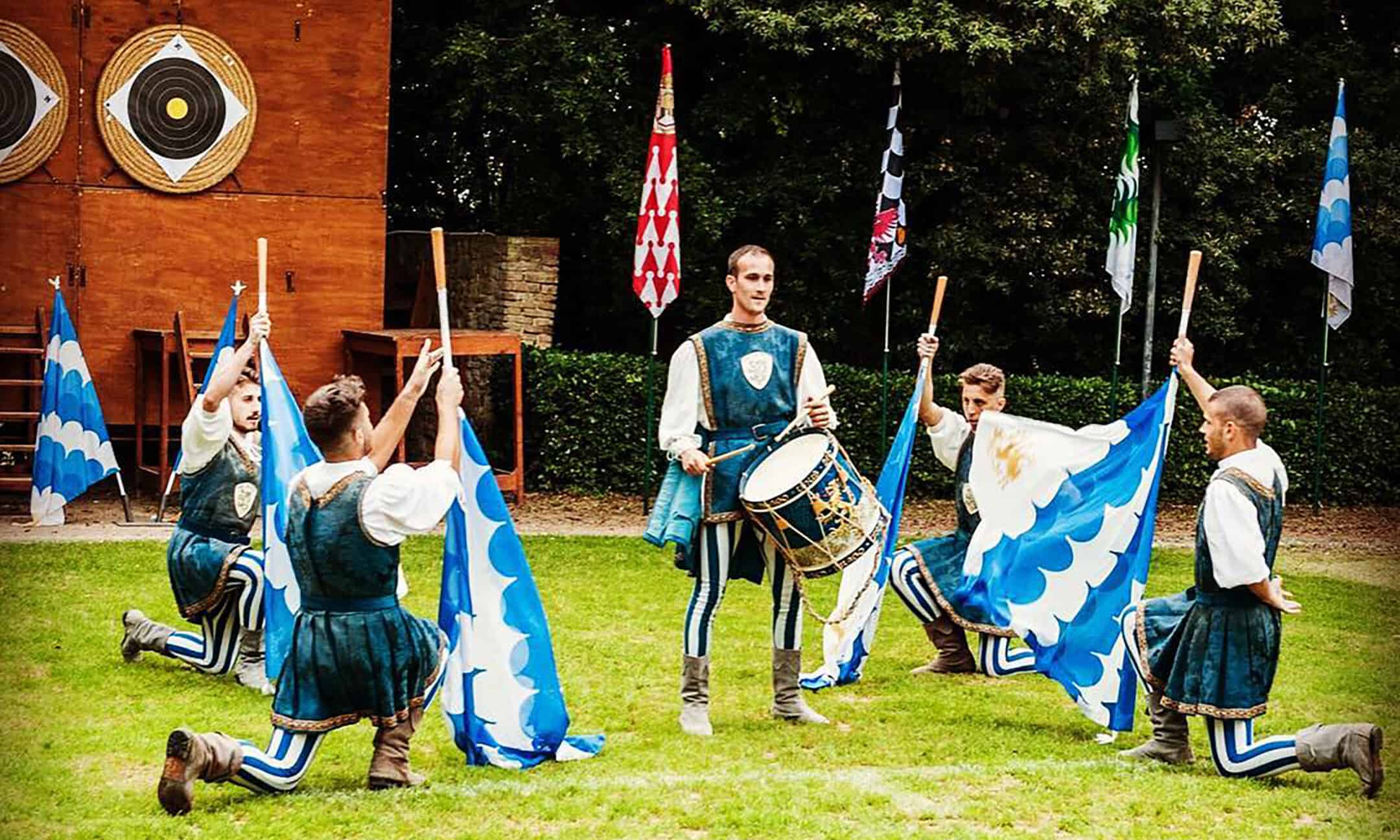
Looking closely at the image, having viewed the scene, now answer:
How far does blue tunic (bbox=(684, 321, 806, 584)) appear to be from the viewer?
625cm

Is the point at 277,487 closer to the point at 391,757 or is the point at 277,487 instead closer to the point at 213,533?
the point at 213,533

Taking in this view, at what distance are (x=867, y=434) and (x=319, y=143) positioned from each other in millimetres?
5791

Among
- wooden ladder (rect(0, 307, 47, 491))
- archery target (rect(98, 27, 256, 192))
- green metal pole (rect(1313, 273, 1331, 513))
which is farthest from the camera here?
green metal pole (rect(1313, 273, 1331, 513))

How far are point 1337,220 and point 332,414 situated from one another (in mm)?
11998

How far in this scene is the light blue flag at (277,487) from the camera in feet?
20.6

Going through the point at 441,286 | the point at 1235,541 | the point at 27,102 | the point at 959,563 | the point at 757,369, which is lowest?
the point at 959,563

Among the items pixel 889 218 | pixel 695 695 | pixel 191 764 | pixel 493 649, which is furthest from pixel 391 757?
pixel 889 218

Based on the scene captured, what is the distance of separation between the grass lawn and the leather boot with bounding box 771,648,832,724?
0.36ft

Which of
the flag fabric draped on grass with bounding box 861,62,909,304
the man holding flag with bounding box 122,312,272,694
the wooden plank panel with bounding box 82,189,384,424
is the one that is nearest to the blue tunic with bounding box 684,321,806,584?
the man holding flag with bounding box 122,312,272,694

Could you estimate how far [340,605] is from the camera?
5.03m

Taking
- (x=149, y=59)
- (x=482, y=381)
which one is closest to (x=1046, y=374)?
(x=482, y=381)

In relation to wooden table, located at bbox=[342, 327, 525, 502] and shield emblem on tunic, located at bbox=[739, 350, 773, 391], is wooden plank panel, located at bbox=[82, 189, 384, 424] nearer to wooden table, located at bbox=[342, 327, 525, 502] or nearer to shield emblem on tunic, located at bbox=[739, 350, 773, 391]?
wooden table, located at bbox=[342, 327, 525, 502]

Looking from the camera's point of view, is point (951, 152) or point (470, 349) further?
point (951, 152)

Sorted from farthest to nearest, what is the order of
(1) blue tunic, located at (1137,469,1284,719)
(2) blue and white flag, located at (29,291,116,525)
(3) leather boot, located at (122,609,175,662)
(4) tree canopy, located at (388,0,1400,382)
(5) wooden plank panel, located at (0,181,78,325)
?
1. (4) tree canopy, located at (388,0,1400,382)
2. (5) wooden plank panel, located at (0,181,78,325)
3. (2) blue and white flag, located at (29,291,116,525)
4. (3) leather boot, located at (122,609,175,662)
5. (1) blue tunic, located at (1137,469,1284,719)
